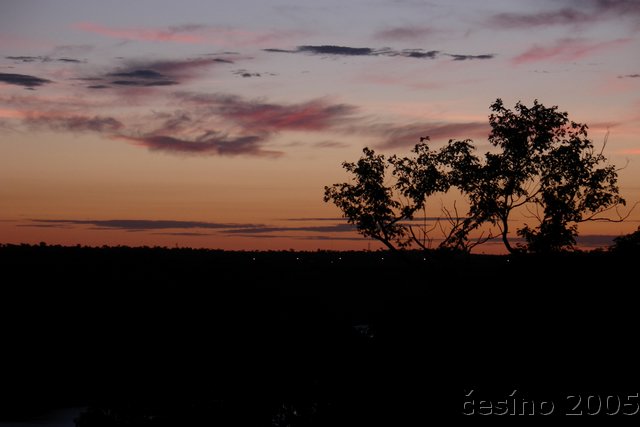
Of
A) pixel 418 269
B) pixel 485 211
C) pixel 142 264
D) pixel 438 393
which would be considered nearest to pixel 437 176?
pixel 485 211

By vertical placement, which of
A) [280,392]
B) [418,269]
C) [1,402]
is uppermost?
[418,269]

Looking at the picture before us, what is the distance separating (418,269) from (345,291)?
386 feet

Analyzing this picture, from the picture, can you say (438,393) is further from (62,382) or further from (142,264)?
(142,264)

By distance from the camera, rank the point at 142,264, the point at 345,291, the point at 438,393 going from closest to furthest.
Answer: the point at 438,393, the point at 142,264, the point at 345,291

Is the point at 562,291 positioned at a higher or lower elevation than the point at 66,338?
higher

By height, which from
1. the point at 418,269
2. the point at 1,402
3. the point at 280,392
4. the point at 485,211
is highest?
the point at 485,211

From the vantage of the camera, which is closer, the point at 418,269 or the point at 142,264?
the point at 418,269

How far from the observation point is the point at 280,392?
2577 centimetres

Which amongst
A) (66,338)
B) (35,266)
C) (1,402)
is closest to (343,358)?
(1,402)

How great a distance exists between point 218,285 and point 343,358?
196ft

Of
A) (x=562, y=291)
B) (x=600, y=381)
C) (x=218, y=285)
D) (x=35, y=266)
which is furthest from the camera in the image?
(x=35, y=266)

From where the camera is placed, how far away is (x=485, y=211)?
171 feet

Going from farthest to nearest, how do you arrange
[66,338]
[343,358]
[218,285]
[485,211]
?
[218,285] < [66,338] < [485,211] < [343,358]

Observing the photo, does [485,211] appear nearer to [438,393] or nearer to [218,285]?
[438,393]
